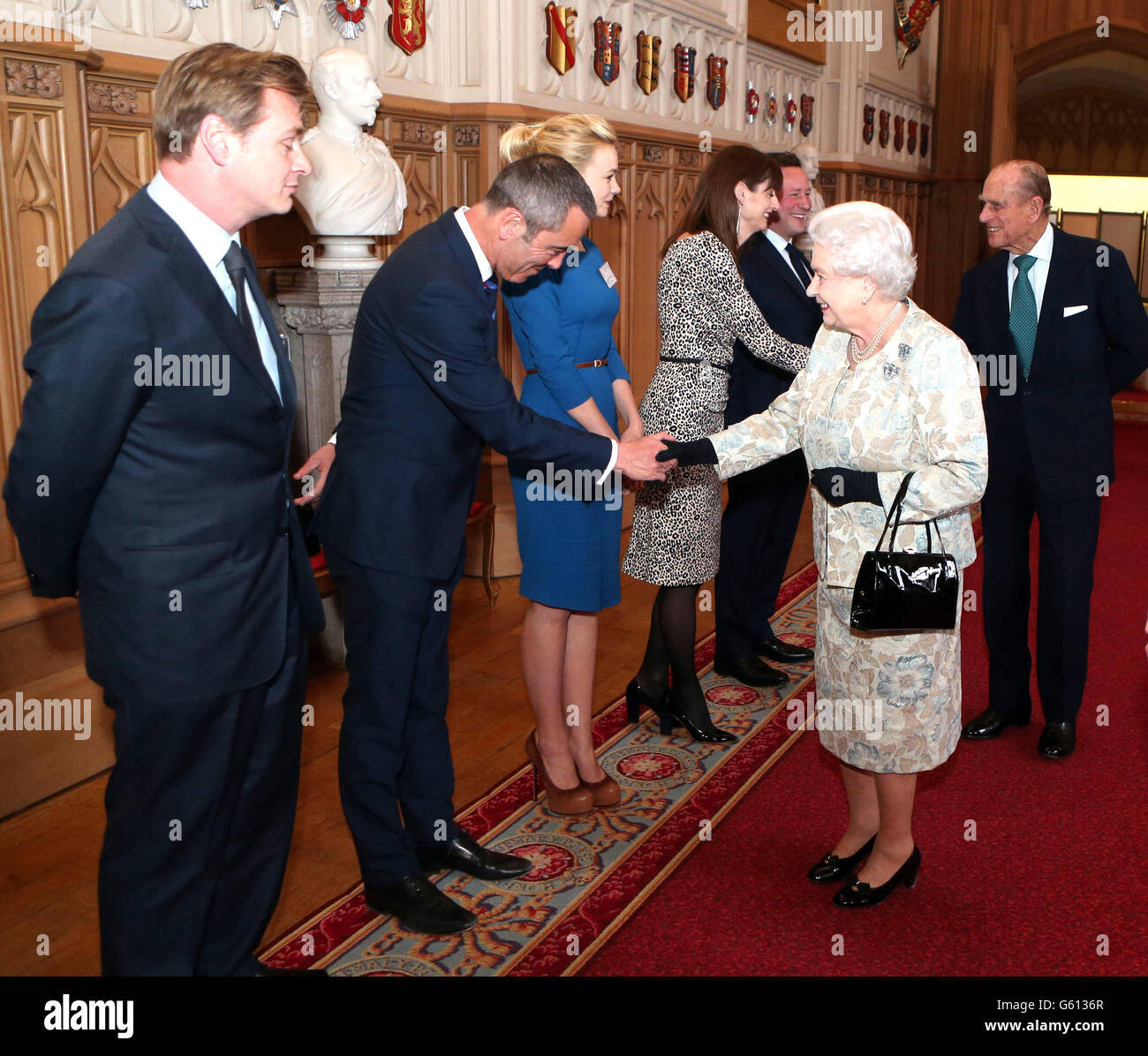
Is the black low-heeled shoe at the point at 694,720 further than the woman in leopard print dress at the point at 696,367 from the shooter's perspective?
Yes

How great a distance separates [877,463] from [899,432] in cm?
9

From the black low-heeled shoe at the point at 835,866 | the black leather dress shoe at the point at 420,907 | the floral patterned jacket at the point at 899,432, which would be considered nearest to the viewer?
the floral patterned jacket at the point at 899,432

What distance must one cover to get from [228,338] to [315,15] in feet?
11.1

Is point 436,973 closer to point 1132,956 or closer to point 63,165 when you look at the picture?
point 1132,956

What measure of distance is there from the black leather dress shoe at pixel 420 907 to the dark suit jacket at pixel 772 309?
2348 millimetres

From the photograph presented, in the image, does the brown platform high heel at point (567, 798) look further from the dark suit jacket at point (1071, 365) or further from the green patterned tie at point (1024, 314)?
the green patterned tie at point (1024, 314)

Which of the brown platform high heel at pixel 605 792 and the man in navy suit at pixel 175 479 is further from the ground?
the man in navy suit at pixel 175 479

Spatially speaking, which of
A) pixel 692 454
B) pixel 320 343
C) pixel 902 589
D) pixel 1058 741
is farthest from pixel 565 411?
pixel 1058 741

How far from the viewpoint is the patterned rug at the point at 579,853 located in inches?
110

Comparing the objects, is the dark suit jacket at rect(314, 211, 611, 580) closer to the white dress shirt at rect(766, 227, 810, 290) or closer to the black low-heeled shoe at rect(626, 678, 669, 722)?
the black low-heeled shoe at rect(626, 678, 669, 722)

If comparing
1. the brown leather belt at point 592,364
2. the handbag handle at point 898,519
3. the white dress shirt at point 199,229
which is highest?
the white dress shirt at point 199,229

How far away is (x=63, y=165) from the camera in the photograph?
11.2 ft

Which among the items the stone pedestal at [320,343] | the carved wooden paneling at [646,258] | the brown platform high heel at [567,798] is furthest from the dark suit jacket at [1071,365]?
the carved wooden paneling at [646,258]

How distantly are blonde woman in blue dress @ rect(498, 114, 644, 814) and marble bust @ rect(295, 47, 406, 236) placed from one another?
139 cm
